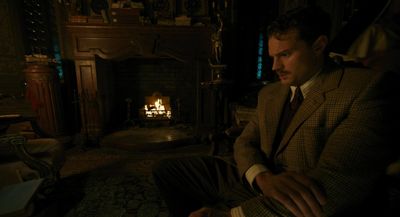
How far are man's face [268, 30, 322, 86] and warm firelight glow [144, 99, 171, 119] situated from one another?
3.10 metres

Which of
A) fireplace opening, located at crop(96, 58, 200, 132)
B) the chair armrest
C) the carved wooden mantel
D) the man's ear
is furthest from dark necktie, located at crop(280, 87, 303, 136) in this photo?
fireplace opening, located at crop(96, 58, 200, 132)

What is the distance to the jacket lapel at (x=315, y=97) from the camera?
42.2 inches

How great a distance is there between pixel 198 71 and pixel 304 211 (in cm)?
297

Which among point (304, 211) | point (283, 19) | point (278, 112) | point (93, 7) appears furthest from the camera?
point (93, 7)

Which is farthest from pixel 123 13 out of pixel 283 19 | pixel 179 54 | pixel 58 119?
pixel 283 19

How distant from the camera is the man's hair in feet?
3.59

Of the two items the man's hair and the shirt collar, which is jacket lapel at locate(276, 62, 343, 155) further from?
the man's hair

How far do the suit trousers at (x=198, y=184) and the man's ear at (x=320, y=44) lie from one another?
2.64 feet

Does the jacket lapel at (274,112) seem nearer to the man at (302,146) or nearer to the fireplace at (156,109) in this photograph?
the man at (302,146)

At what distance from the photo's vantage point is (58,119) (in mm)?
3307

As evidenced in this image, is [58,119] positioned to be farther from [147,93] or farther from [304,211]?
[304,211]

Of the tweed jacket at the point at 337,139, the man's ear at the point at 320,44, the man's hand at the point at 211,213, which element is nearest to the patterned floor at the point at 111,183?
the man's hand at the point at 211,213

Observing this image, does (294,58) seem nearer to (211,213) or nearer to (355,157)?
(355,157)

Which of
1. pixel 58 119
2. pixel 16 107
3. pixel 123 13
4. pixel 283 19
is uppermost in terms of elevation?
pixel 123 13
